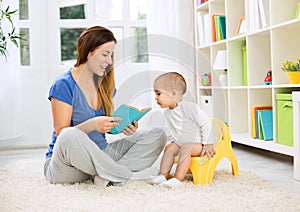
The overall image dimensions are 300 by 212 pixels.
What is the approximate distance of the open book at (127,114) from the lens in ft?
5.55

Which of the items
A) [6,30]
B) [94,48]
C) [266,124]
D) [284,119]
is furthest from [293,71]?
[6,30]

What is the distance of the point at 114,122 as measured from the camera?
5.41 feet

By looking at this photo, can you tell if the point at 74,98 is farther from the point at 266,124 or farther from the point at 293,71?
the point at 266,124

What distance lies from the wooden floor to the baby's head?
53 centimetres

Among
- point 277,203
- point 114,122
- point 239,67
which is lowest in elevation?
point 277,203

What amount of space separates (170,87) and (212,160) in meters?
0.34

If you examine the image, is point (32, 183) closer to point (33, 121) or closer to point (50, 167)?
point (50, 167)

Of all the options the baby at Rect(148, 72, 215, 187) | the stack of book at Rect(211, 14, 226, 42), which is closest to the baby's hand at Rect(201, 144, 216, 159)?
the baby at Rect(148, 72, 215, 187)

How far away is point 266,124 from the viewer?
2.38 metres

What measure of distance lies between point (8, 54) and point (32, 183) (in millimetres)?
1436

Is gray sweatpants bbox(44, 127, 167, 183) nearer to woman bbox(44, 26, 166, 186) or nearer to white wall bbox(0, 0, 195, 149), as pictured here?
woman bbox(44, 26, 166, 186)

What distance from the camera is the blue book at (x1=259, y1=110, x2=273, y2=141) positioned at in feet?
7.73

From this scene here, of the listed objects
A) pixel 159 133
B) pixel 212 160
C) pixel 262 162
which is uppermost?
pixel 159 133

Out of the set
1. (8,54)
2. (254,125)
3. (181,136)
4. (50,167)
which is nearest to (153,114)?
(181,136)
